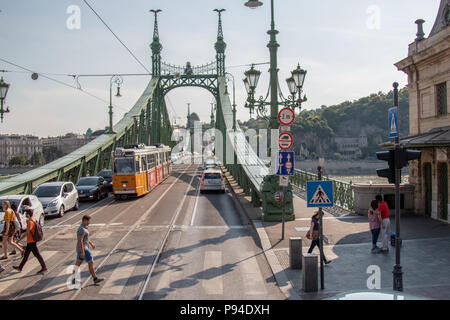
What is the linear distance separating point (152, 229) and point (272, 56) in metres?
7.55

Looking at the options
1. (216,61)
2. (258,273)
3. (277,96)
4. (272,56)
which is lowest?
(258,273)

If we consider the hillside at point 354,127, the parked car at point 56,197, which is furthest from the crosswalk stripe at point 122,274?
the hillside at point 354,127

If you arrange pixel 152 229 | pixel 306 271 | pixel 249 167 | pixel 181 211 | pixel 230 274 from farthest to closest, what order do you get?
A: 1. pixel 249 167
2. pixel 181 211
3. pixel 152 229
4. pixel 230 274
5. pixel 306 271

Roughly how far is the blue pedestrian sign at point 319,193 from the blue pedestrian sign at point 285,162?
3903 millimetres

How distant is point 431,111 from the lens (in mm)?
15117

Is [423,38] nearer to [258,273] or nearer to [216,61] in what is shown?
[258,273]

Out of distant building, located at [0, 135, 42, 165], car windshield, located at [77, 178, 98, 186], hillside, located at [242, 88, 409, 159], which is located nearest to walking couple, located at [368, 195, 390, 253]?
car windshield, located at [77, 178, 98, 186]

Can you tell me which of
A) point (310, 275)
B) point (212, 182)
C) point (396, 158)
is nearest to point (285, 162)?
point (396, 158)

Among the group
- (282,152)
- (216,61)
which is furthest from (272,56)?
(216,61)

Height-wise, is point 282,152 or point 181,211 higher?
point 282,152

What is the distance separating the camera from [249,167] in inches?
917

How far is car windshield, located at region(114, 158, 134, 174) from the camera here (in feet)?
71.1

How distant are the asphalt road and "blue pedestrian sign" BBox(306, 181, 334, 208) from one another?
1973 millimetres

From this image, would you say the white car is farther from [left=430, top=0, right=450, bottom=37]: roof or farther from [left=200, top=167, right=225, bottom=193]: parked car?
[left=430, top=0, right=450, bottom=37]: roof
